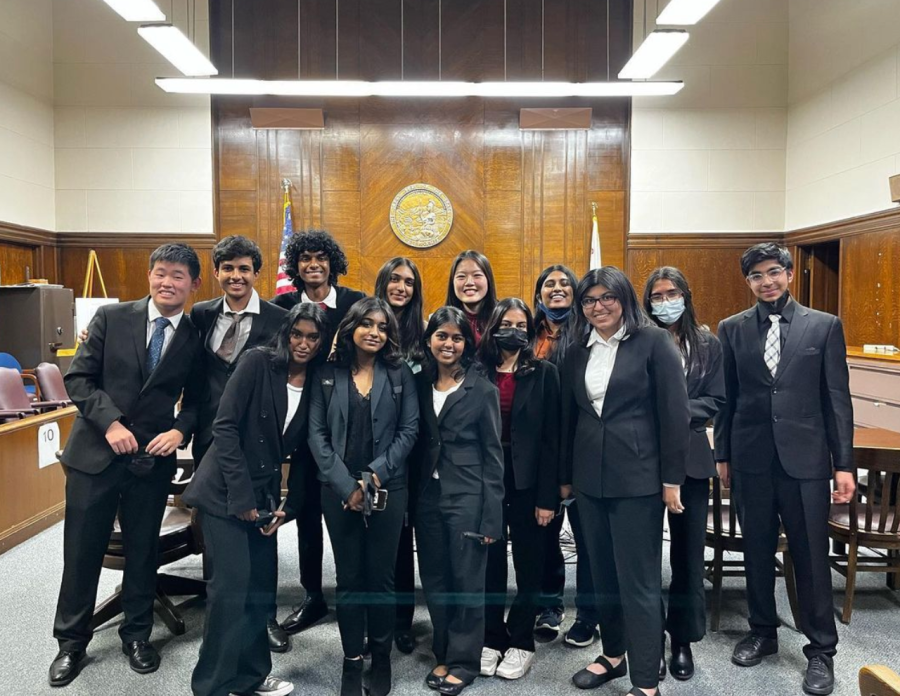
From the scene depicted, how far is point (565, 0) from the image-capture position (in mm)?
7945

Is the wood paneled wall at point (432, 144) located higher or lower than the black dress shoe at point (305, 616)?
higher

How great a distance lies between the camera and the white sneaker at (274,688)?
232 cm

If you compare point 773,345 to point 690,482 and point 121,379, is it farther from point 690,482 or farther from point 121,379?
point 121,379

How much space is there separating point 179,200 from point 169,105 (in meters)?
1.19

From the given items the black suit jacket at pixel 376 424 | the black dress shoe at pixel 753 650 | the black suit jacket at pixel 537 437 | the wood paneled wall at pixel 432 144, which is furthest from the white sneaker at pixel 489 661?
the wood paneled wall at pixel 432 144

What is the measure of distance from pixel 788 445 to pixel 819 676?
864 millimetres

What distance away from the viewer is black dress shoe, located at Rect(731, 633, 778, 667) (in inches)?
101

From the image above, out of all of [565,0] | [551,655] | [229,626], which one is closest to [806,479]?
[551,655]

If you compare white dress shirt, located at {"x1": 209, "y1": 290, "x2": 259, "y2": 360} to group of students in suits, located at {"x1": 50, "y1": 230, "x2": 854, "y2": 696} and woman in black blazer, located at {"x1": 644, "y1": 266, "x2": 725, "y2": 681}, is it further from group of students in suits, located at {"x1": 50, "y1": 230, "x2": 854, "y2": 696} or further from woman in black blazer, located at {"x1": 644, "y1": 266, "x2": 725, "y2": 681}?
woman in black blazer, located at {"x1": 644, "y1": 266, "x2": 725, "y2": 681}

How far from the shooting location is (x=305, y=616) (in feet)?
9.54

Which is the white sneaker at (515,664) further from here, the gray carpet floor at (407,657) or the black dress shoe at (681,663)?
the black dress shoe at (681,663)

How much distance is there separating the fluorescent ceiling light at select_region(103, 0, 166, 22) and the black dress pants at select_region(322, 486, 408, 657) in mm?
4546

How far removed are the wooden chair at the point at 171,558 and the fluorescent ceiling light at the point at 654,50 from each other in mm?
5065

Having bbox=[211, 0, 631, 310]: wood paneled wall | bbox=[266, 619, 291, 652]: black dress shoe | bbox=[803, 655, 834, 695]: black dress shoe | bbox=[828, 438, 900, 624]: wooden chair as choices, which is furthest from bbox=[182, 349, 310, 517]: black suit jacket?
bbox=[211, 0, 631, 310]: wood paneled wall
